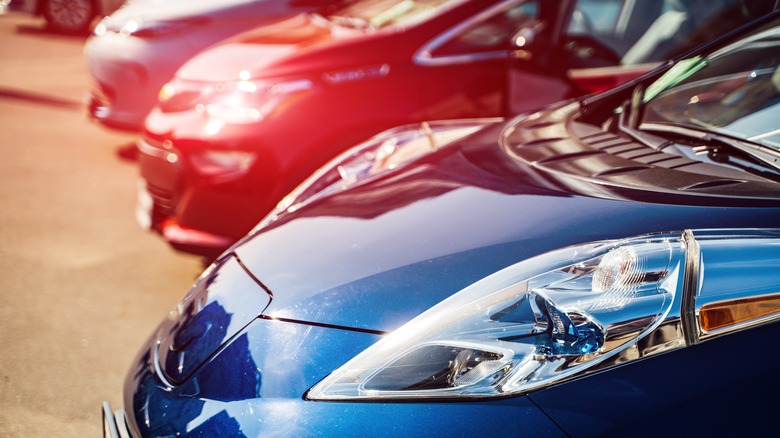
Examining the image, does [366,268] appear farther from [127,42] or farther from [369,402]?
[127,42]

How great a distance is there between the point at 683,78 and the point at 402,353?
1.61m

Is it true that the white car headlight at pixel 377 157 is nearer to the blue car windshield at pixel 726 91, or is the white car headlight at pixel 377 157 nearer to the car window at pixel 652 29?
the blue car windshield at pixel 726 91

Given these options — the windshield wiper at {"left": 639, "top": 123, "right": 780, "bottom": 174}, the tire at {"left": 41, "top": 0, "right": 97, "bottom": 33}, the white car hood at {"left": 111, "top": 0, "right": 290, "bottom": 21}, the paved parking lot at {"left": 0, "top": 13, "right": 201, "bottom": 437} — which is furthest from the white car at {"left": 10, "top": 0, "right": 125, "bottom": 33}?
the windshield wiper at {"left": 639, "top": 123, "right": 780, "bottom": 174}

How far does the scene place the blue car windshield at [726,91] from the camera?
90.4 inches

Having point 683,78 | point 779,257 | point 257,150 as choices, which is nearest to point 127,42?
point 257,150

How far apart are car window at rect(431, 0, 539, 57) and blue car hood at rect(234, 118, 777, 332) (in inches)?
66.2

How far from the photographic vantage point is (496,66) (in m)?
3.97

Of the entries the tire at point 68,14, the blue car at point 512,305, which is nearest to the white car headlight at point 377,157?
the blue car at point 512,305

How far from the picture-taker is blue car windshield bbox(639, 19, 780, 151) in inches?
90.4

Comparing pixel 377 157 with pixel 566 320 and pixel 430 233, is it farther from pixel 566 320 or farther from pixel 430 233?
pixel 566 320

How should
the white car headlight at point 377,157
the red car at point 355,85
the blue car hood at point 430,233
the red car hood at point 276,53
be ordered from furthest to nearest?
1. the red car hood at point 276,53
2. the red car at point 355,85
3. the white car headlight at point 377,157
4. the blue car hood at point 430,233

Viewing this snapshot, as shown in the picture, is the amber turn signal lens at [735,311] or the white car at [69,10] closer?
the amber turn signal lens at [735,311]

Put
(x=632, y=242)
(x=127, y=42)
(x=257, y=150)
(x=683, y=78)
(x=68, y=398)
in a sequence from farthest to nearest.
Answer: (x=127, y=42) < (x=257, y=150) < (x=68, y=398) < (x=683, y=78) < (x=632, y=242)

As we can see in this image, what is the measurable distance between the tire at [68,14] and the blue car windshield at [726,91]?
10.5 metres
